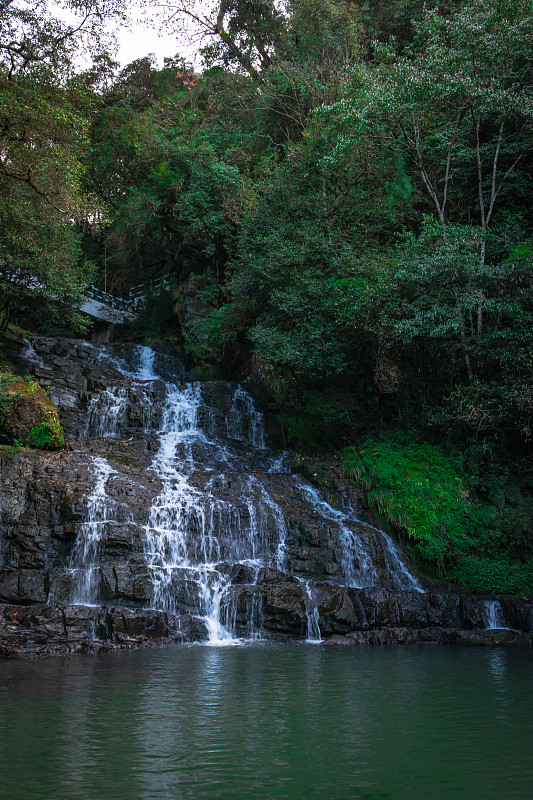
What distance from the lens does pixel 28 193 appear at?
17.3 metres

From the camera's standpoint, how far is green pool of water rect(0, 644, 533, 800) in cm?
397

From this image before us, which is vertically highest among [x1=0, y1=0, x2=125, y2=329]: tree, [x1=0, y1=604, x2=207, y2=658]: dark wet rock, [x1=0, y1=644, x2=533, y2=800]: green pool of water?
[x1=0, y1=0, x2=125, y2=329]: tree

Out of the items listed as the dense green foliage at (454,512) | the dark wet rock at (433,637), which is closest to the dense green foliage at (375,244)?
the dense green foliage at (454,512)

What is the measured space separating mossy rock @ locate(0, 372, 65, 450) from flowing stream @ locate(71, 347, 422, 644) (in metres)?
1.26

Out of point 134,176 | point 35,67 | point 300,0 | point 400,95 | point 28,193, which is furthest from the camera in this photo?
point 134,176

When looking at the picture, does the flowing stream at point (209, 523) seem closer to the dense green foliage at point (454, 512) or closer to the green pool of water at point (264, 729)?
the dense green foliage at point (454, 512)

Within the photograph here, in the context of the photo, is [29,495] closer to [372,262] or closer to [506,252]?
[372,262]

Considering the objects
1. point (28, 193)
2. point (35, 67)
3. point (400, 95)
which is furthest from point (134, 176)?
point (400, 95)

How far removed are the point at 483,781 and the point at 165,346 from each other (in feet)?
76.5

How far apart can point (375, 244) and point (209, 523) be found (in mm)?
10192

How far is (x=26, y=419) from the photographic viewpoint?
1438 cm

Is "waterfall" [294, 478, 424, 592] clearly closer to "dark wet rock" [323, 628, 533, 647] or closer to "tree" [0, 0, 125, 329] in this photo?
"dark wet rock" [323, 628, 533, 647]

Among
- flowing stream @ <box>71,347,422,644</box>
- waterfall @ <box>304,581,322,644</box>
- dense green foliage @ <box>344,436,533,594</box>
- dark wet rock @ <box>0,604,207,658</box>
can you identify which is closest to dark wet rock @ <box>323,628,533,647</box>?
waterfall @ <box>304,581,322,644</box>

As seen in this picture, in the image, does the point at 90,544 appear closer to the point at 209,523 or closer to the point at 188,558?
the point at 188,558
